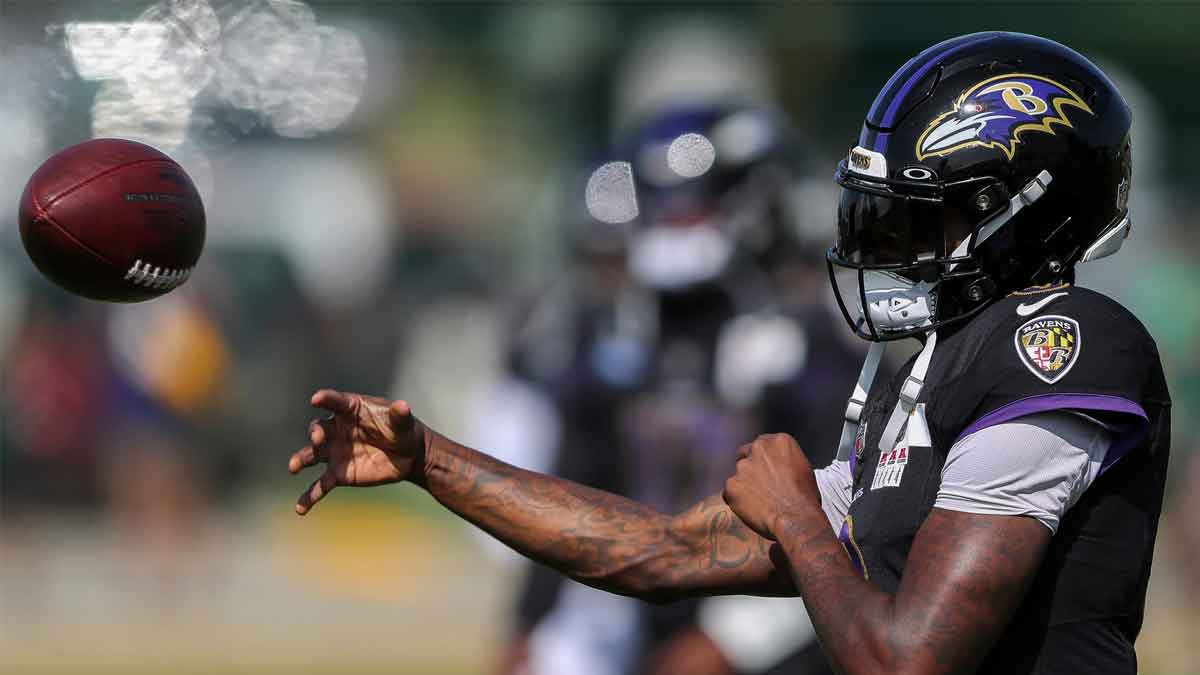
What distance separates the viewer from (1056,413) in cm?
280

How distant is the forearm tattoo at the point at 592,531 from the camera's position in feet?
12.0

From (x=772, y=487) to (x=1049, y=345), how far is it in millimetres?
592

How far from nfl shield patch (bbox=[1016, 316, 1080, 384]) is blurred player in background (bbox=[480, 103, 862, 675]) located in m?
2.55

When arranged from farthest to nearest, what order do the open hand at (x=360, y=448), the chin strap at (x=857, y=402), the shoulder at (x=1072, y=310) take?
the open hand at (x=360, y=448)
the chin strap at (x=857, y=402)
the shoulder at (x=1072, y=310)

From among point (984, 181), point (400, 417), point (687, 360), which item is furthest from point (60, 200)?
point (687, 360)

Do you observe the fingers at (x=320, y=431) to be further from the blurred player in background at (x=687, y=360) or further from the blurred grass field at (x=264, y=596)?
the blurred grass field at (x=264, y=596)

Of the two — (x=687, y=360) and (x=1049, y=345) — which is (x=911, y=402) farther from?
(x=687, y=360)

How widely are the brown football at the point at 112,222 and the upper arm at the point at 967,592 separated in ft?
5.97

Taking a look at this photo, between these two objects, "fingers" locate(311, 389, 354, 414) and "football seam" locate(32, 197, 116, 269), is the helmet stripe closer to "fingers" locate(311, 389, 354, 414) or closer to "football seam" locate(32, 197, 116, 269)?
"fingers" locate(311, 389, 354, 414)

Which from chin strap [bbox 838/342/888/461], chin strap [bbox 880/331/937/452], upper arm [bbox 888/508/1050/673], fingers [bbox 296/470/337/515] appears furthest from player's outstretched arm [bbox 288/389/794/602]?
upper arm [bbox 888/508/1050/673]

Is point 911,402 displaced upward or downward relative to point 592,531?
upward

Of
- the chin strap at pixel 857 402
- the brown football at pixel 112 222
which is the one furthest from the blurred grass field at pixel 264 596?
the chin strap at pixel 857 402

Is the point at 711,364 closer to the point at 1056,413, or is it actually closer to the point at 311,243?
the point at 1056,413

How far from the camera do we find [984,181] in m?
3.08
